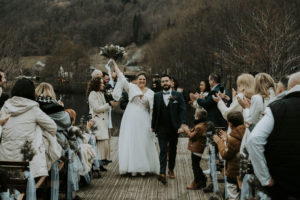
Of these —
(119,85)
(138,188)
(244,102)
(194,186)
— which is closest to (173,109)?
(119,85)

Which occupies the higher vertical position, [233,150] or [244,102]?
[244,102]

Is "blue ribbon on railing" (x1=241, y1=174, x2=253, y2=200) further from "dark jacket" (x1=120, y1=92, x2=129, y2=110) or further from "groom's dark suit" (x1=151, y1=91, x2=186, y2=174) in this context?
"dark jacket" (x1=120, y1=92, x2=129, y2=110)

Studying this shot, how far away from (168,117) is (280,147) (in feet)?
17.0

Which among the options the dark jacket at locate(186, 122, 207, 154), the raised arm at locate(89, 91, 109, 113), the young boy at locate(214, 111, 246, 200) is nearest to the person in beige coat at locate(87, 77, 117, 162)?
the raised arm at locate(89, 91, 109, 113)

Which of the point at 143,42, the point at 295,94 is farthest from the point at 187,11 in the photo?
the point at 143,42

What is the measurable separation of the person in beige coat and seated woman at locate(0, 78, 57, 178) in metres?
3.44

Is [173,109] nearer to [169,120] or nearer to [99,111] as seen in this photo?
[169,120]

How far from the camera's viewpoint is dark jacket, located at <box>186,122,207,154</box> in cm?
793

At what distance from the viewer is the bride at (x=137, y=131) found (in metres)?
9.47

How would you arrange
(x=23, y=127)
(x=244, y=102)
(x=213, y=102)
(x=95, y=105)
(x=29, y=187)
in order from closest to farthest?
(x=29, y=187) < (x=23, y=127) < (x=244, y=102) < (x=213, y=102) < (x=95, y=105)

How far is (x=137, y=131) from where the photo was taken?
9602mm

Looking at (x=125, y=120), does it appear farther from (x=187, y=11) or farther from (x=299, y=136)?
(x=187, y=11)

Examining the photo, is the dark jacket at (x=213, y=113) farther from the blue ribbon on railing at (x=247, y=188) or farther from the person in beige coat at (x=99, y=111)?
the blue ribbon on railing at (x=247, y=188)

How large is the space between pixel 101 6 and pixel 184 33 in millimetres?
120050
